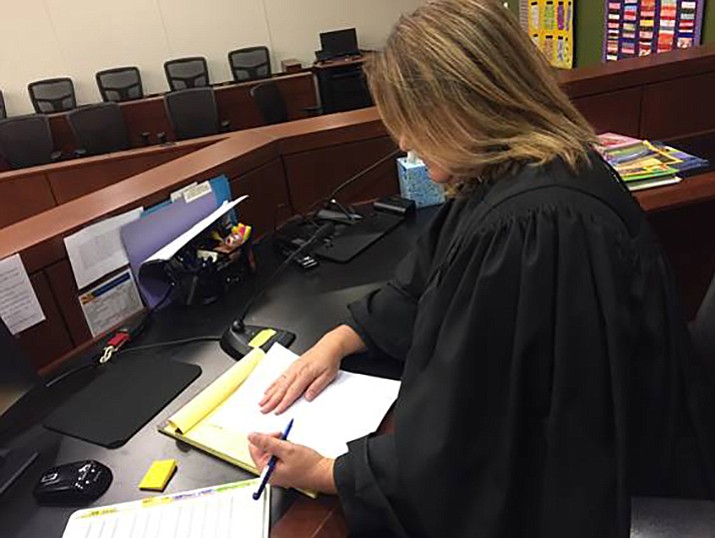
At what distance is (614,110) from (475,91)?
1.24 m

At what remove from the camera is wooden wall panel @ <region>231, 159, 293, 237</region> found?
1457 millimetres

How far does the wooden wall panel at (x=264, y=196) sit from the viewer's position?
146 centimetres

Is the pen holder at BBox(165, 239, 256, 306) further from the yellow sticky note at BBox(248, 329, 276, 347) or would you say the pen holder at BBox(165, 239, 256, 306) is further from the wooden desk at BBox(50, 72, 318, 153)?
the wooden desk at BBox(50, 72, 318, 153)

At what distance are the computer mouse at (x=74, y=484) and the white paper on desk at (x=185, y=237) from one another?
0.44m

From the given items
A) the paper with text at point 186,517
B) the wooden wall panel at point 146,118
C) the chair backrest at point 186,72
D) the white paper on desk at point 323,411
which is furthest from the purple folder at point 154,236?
the chair backrest at point 186,72

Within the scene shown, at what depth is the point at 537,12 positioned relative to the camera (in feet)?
15.0

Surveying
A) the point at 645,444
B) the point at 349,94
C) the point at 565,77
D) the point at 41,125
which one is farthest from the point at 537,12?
the point at 645,444

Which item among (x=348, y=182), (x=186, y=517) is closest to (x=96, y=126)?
(x=348, y=182)

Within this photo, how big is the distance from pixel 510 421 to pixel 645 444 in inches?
10.4

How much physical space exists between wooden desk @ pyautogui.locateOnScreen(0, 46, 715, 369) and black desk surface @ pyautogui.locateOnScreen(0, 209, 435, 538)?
15 centimetres

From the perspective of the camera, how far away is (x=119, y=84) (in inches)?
232

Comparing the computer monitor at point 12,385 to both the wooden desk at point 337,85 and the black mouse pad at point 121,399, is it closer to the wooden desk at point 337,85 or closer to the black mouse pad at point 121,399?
the black mouse pad at point 121,399

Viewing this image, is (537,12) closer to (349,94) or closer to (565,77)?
(349,94)

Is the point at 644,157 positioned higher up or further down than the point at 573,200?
further down
